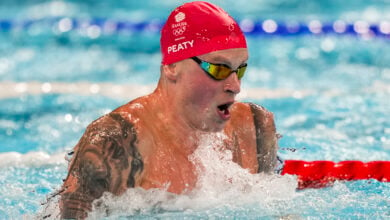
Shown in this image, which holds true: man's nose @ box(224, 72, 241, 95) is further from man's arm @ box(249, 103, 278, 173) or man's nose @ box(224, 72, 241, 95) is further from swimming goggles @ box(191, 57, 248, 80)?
man's arm @ box(249, 103, 278, 173)

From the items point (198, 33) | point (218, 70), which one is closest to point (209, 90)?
point (218, 70)

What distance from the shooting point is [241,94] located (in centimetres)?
538

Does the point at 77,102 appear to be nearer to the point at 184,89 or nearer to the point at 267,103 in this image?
the point at 267,103

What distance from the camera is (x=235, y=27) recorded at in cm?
236

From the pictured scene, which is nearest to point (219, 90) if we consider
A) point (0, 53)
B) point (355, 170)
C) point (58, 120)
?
point (355, 170)

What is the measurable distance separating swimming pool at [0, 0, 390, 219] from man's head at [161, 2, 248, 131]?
22cm

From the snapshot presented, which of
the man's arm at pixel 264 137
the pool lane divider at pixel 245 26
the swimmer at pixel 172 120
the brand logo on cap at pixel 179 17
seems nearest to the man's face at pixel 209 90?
the swimmer at pixel 172 120

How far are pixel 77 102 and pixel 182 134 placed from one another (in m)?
2.84

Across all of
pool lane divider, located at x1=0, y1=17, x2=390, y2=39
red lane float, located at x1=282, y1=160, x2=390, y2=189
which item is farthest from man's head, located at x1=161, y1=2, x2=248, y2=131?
pool lane divider, located at x1=0, y1=17, x2=390, y2=39

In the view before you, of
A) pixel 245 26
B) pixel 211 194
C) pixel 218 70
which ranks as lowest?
pixel 211 194

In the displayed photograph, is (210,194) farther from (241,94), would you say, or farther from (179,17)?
(241,94)

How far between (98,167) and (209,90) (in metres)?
0.45

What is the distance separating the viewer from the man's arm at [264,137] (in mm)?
2658

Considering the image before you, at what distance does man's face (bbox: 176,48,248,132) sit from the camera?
7.52 feet
